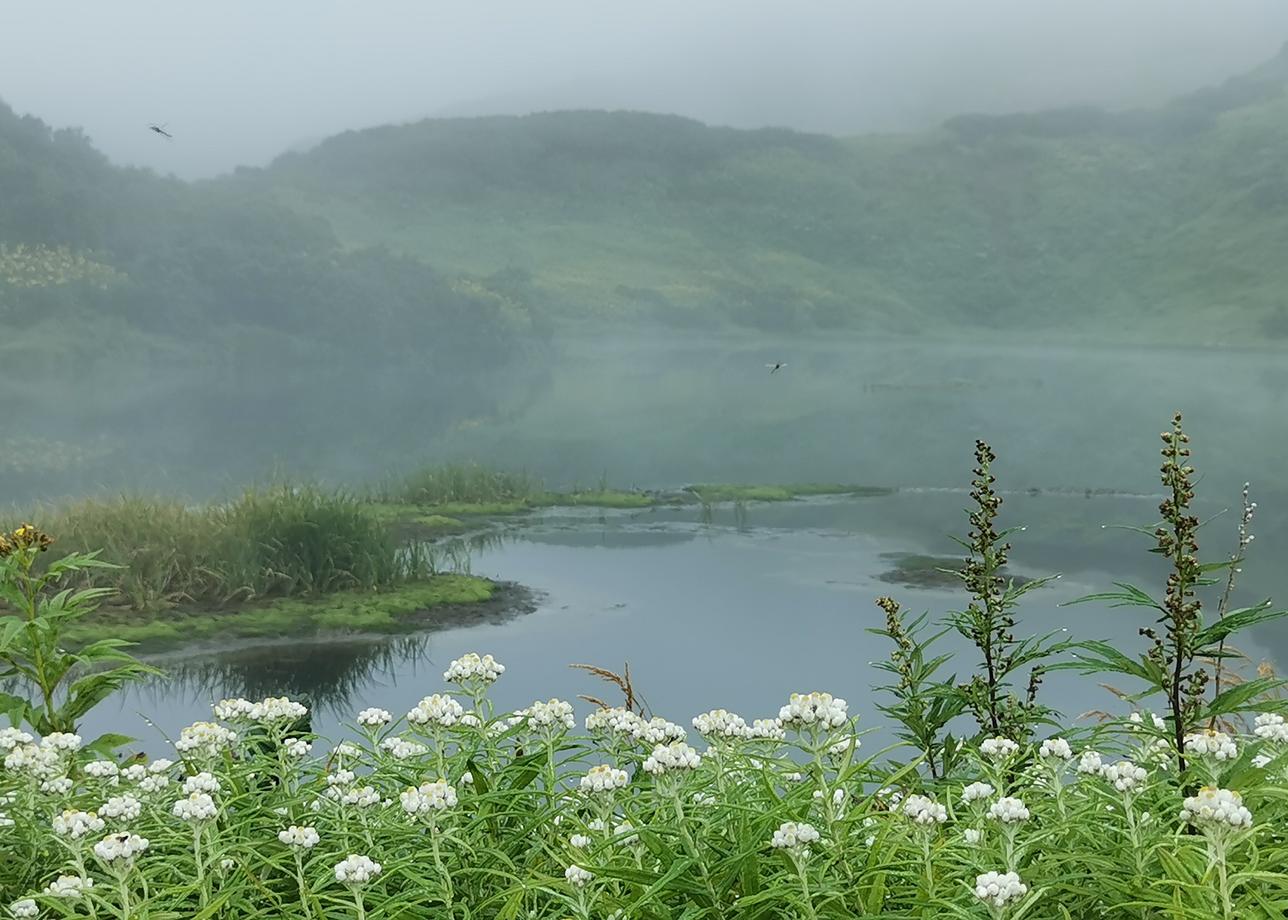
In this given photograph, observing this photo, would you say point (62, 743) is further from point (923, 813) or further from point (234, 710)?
point (923, 813)

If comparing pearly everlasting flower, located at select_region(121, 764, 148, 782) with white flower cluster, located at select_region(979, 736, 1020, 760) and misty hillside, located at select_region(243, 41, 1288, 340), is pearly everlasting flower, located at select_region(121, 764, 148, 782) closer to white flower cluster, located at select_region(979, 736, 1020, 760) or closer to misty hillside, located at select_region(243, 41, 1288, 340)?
white flower cluster, located at select_region(979, 736, 1020, 760)

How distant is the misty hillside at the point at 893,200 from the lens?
4500mm

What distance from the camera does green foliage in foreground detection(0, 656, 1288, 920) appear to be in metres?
0.83

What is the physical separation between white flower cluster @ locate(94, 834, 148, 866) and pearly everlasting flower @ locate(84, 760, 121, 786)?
39 centimetres

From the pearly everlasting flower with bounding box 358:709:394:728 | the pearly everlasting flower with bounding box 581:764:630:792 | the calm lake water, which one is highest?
the pearly everlasting flower with bounding box 581:764:630:792

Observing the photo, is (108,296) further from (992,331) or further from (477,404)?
(992,331)

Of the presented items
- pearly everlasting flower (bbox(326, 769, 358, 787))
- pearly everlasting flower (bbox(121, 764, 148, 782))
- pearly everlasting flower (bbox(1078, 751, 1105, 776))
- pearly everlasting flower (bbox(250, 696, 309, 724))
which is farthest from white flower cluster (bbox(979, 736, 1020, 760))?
pearly everlasting flower (bbox(121, 764, 148, 782))

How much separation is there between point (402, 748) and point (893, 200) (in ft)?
13.9

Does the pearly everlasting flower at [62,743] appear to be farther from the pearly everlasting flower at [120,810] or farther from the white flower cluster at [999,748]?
the white flower cluster at [999,748]

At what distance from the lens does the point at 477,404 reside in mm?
4008

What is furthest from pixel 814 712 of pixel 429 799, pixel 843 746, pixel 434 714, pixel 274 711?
pixel 274 711

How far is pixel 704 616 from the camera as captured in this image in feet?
10.3

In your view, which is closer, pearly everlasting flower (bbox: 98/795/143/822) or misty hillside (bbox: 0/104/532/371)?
pearly everlasting flower (bbox: 98/795/143/822)

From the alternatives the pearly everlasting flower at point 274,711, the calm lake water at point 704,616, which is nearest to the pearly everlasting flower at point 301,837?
the pearly everlasting flower at point 274,711
